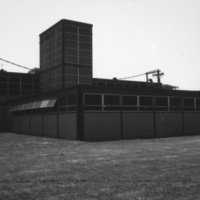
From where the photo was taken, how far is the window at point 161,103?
88.3ft

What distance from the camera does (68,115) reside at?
24797 mm

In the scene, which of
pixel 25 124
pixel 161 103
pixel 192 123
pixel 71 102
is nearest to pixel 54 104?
pixel 71 102

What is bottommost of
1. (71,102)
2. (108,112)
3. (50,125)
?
(50,125)

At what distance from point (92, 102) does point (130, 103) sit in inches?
149

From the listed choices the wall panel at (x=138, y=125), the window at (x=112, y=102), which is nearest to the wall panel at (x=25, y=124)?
the window at (x=112, y=102)

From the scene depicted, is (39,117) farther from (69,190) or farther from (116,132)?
(69,190)

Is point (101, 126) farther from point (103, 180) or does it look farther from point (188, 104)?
point (103, 180)

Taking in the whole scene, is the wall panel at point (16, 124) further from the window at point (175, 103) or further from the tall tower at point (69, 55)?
the window at point (175, 103)

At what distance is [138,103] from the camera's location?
25.8 metres

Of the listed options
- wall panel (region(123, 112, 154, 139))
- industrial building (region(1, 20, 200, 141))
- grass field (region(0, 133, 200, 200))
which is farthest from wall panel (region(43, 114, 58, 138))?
grass field (region(0, 133, 200, 200))

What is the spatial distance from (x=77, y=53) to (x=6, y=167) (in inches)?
1431

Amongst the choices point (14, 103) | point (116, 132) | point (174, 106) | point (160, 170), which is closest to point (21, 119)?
point (14, 103)

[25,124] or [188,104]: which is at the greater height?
[188,104]

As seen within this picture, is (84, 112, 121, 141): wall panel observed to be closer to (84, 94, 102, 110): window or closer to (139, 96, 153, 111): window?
(84, 94, 102, 110): window
